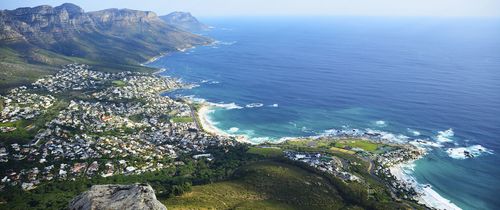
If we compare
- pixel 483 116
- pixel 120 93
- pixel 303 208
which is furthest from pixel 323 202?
pixel 120 93

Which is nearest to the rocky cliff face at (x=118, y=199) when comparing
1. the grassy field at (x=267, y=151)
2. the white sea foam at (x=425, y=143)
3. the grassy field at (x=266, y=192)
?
the grassy field at (x=266, y=192)

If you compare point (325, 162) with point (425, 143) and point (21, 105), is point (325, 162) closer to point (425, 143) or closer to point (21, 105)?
point (425, 143)

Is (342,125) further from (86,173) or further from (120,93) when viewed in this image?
(120,93)

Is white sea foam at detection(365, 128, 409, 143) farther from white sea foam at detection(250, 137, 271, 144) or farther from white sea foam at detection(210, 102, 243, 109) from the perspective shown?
white sea foam at detection(210, 102, 243, 109)

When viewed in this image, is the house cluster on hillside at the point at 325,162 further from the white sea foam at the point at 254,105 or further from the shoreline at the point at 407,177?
the white sea foam at the point at 254,105

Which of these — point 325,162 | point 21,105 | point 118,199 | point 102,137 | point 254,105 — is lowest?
point 102,137

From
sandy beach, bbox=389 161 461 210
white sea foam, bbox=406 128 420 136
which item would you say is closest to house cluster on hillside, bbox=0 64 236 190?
sandy beach, bbox=389 161 461 210

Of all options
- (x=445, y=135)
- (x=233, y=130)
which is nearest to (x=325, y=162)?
(x=233, y=130)
